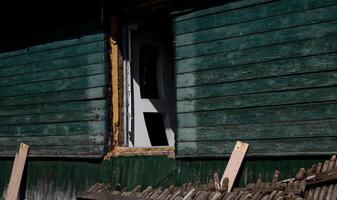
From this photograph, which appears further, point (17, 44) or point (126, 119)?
point (17, 44)

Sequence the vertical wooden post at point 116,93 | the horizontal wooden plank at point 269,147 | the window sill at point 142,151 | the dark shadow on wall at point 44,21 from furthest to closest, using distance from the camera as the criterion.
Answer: the dark shadow on wall at point 44,21, the vertical wooden post at point 116,93, the window sill at point 142,151, the horizontal wooden plank at point 269,147

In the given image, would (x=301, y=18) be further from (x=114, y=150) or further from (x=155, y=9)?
(x=114, y=150)

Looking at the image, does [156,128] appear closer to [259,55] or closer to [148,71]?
[148,71]

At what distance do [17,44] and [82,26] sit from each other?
1.48 meters

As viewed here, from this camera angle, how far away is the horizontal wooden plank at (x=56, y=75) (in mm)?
7477

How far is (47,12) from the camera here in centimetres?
828

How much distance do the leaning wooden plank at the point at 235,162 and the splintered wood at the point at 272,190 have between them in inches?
3.7

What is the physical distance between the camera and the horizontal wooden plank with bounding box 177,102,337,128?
5.34 metres

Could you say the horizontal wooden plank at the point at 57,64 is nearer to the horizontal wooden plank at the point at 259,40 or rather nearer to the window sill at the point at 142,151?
the window sill at the point at 142,151

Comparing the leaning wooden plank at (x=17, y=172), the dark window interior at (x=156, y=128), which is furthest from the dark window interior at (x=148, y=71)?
the leaning wooden plank at (x=17, y=172)

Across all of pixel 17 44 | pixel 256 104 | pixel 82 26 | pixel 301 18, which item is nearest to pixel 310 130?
pixel 256 104

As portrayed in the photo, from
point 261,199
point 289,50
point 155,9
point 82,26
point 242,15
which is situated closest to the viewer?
point 261,199

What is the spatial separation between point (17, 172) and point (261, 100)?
168 inches

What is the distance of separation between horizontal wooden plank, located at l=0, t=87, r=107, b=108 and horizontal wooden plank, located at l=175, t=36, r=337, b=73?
4.65 feet
